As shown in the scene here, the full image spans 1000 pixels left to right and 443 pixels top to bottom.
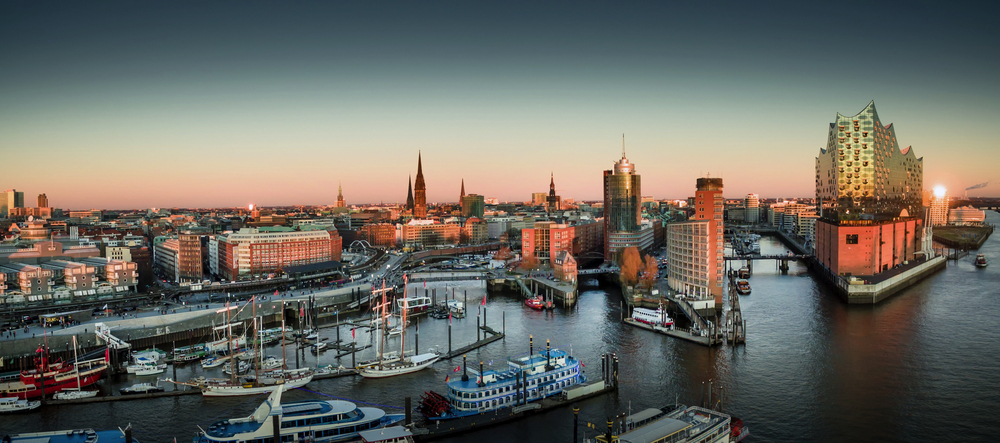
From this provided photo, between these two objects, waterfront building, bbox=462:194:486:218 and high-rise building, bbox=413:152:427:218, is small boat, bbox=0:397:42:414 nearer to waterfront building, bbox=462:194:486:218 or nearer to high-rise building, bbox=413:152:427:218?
high-rise building, bbox=413:152:427:218

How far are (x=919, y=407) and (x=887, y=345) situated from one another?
339 inches

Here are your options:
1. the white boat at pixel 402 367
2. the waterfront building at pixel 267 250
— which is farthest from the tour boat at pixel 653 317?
the waterfront building at pixel 267 250

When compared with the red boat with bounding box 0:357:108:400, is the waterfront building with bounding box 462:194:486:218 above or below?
above

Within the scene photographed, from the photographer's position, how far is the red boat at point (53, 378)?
835 inches

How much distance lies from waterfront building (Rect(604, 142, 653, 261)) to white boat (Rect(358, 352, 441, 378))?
34402mm

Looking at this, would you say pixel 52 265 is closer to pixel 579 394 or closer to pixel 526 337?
pixel 526 337

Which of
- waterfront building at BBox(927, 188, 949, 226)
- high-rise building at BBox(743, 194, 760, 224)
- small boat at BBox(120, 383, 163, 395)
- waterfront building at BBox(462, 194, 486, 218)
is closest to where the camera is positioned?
small boat at BBox(120, 383, 163, 395)

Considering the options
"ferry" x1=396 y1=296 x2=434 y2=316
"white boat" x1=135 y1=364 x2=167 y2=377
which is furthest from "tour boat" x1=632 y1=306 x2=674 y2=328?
"white boat" x1=135 y1=364 x2=167 y2=377

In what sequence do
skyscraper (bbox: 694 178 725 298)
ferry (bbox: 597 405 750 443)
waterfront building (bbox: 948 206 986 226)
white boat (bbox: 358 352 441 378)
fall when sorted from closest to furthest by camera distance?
1. ferry (bbox: 597 405 750 443)
2. white boat (bbox: 358 352 441 378)
3. skyscraper (bbox: 694 178 725 298)
4. waterfront building (bbox: 948 206 986 226)

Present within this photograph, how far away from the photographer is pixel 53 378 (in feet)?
73.0

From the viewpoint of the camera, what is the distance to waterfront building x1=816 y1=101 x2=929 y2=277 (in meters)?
43.7

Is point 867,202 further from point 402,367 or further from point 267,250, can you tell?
point 267,250

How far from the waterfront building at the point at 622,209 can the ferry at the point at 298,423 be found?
138ft

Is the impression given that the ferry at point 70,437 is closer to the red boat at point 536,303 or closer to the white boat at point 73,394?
the white boat at point 73,394
